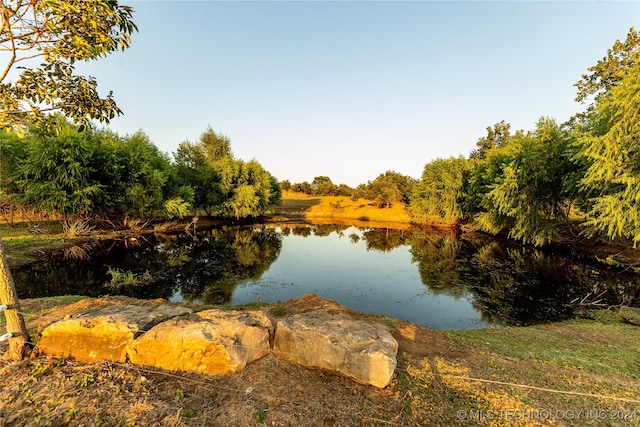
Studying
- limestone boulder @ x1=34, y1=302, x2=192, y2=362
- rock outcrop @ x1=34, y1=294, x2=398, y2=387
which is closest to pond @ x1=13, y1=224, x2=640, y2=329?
rock outcrop @ x1=34, y1=294, x2=398, y2=387

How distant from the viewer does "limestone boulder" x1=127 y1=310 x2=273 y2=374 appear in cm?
433

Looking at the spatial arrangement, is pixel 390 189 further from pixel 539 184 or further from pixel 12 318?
pixel 12 318

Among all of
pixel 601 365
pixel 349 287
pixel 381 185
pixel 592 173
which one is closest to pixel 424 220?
pixel 381 185

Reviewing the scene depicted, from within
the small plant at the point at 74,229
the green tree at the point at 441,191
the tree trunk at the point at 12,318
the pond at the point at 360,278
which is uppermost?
the green tree at the point at 441,191

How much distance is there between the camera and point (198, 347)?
4.36 metres

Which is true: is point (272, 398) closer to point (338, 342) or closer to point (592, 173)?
point (338, 342)

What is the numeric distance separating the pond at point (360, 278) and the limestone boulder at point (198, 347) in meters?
4.75

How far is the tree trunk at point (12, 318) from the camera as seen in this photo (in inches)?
170

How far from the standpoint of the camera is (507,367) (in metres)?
5.12

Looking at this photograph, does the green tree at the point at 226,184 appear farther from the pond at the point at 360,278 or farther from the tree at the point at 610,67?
the tree at the point at 610,67

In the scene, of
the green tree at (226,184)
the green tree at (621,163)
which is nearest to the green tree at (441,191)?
the green tree at (621,163)

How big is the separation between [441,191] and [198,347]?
42138 millimetres

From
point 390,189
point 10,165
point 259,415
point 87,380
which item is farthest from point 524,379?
point 390,189

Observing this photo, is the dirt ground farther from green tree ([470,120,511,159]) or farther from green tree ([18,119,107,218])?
green tree ([470,120,511,159])
